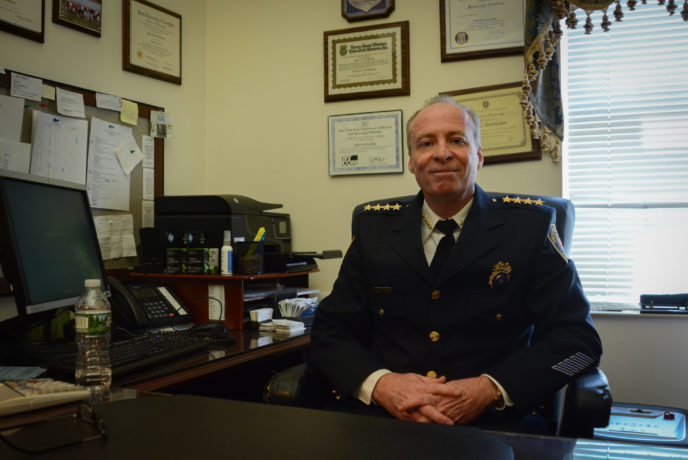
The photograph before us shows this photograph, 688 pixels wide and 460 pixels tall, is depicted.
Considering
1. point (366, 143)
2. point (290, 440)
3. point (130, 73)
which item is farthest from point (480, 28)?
point (290, 440)

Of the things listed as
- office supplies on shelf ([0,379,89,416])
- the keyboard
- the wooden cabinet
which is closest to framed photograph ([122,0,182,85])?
the wooden cabinet

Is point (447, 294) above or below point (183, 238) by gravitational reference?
below

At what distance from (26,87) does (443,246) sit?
1.49 m

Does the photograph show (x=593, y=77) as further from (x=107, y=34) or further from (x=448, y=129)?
(x=107, y=34)

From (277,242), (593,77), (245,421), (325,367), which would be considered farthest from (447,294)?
(593,77)

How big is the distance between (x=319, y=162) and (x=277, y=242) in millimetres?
492

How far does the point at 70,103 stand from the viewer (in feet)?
6.39

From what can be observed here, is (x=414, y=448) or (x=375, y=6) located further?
(x=375, y=6)

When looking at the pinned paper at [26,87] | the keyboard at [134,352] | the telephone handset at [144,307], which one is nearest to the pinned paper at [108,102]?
the pinned paper at [26,87]

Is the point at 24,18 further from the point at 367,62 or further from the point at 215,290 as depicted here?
the point at 367,62

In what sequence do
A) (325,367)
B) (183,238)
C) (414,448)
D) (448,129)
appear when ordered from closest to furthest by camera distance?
(414,448) → (325,367) → (448,129) → (183,238)

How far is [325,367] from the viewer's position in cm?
133

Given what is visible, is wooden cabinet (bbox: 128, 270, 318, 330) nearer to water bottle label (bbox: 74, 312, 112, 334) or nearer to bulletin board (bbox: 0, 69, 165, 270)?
bulletin board (bbox: 0, 69, 165, 270)

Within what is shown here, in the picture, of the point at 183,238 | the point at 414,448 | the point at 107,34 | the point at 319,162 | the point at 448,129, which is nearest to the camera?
the point at 414,448
